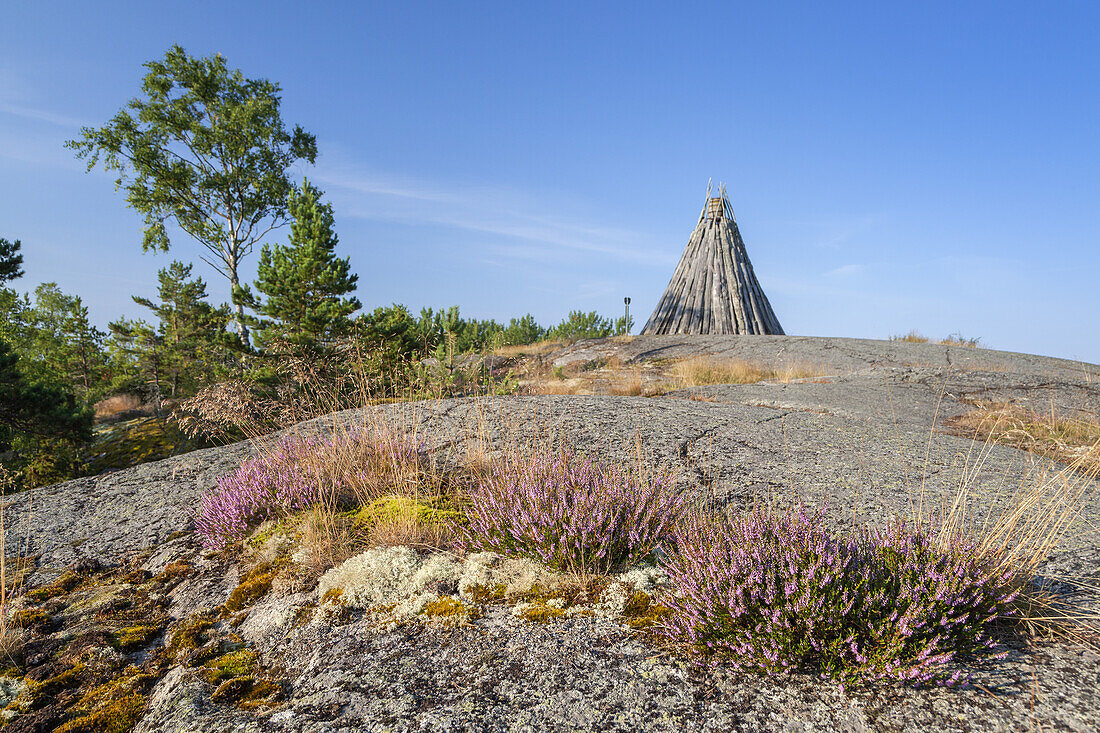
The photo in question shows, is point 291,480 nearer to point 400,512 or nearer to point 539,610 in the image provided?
point 400,512

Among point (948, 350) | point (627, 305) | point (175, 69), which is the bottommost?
point (948, 350)

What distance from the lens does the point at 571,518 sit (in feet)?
8.41

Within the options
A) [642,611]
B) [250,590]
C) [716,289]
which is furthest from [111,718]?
[716,289]

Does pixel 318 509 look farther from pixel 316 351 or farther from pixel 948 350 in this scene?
pixel 948 350

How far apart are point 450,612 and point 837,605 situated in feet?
5.26

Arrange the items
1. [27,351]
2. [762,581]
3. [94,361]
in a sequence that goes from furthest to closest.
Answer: [27,351], [94,361], [762,581]

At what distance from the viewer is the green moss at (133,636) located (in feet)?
7.90

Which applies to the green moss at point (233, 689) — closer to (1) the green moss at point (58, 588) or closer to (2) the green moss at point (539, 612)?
(2) the green moss at point (539, 612)

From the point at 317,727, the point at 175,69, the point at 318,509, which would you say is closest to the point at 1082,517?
the point at 317,727

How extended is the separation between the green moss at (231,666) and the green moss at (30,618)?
1141 mm

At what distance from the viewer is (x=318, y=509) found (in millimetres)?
3203

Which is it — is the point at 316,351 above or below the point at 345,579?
above

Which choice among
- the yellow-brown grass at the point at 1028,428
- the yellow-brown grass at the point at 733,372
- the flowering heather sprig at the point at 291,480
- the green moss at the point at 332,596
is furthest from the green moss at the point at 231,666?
the yellow-brown grass at the point at 733,372

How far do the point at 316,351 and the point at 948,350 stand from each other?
16917 millimetres
